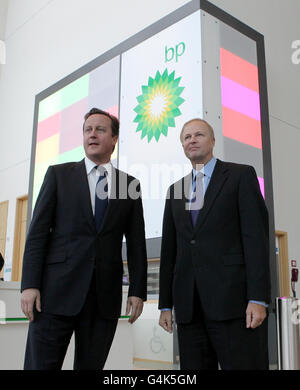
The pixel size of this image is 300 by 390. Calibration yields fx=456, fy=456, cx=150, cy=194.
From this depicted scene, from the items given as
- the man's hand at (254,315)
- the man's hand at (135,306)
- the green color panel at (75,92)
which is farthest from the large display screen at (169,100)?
the man's hand at (254,315)

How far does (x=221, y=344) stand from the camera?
1.64 meters

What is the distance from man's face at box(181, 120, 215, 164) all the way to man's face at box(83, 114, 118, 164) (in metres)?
0.32

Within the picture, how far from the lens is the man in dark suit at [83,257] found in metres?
1.64

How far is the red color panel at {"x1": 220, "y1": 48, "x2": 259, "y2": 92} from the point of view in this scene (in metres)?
4.27

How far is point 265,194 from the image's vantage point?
177 inches

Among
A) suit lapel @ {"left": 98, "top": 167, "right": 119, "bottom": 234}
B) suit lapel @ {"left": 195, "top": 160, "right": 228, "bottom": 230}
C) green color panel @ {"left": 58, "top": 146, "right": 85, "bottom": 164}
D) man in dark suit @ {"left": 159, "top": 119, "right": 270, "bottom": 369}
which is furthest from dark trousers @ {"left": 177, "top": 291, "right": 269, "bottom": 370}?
green color panel @ {"left": 58, "top": 146, "right": 85, "bottom": 164}

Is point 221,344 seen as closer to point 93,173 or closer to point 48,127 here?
point 93,173

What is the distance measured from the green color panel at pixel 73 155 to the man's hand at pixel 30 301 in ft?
12.0

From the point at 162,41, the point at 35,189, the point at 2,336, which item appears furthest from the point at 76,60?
the point at 2,336

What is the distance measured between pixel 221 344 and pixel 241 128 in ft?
9.69

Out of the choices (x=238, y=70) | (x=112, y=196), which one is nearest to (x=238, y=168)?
(x=112, y=196)

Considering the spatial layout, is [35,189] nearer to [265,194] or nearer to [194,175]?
[265,194]

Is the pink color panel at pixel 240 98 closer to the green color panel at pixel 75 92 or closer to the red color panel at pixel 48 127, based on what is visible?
the green color panel at pixel 75 92

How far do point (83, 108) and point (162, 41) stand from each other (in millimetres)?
1430
